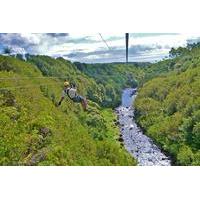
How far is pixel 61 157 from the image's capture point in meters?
6.87

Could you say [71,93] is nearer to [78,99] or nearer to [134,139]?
[78,99]

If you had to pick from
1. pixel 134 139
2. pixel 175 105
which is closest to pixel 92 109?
pixel 134 139

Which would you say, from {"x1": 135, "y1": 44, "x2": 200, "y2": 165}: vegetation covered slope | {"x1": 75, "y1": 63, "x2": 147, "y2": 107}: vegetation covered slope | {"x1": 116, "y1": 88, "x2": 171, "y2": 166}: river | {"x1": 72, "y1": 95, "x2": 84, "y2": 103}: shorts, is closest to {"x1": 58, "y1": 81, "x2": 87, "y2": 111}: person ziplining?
{"x1": 72, "y1": 95, "x2": 84, "y2": 103}: shorts

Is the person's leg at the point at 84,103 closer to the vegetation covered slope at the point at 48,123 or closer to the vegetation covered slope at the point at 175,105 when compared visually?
the vegetation covered slope at the point at 48,123

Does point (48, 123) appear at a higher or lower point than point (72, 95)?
lower

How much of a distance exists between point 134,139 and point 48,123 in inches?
36.1

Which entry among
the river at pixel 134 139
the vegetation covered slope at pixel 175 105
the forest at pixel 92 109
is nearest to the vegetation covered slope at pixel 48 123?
the forest at pixel 92 109

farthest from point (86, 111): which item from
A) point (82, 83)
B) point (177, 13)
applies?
point (177, 13)

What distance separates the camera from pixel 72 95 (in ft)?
23.3

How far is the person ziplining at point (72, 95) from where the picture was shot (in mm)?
7070

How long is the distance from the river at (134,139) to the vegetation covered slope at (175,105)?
0.24 ft
